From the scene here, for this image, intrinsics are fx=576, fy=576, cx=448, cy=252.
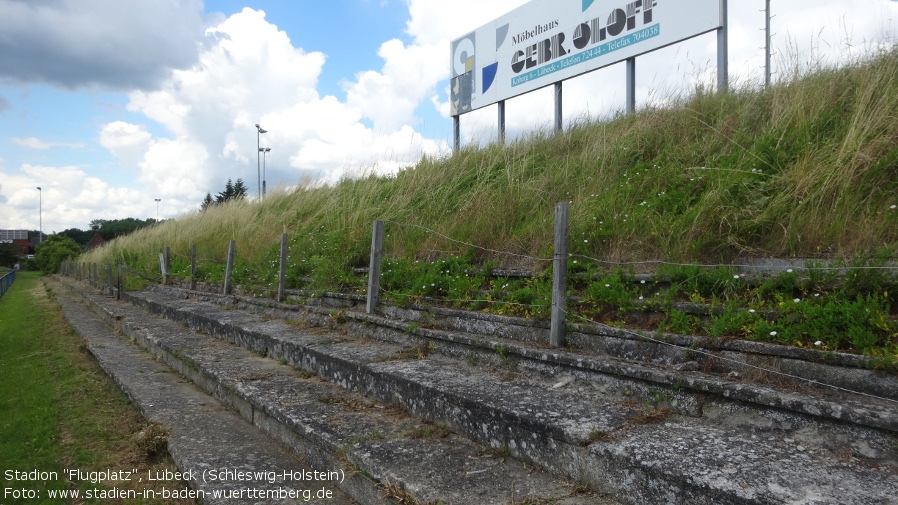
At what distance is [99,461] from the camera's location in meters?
3.75

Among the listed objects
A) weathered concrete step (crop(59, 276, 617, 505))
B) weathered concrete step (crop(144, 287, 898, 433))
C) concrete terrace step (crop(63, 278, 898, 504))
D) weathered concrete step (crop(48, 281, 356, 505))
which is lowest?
weathered concrete step (crop(48, 281, 356, 505))

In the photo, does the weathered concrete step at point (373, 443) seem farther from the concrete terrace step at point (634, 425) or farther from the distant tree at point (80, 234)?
the distant tree at point (80, 234)

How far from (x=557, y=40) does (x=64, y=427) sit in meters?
8.81

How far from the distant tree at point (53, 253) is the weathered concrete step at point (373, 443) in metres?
47.3

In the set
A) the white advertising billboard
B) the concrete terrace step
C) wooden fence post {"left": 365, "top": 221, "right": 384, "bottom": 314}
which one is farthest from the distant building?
the concrete terrace step

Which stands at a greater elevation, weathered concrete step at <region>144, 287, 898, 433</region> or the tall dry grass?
the tall dry grass

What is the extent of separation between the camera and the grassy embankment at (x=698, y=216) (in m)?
3.08

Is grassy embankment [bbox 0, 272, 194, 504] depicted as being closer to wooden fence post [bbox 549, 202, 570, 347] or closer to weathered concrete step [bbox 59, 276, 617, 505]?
weathered concrete step [bbox 59, 276, 617, 505]

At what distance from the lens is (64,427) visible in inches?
179

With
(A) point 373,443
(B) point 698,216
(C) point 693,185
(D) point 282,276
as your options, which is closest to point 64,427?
(A) point 373,443

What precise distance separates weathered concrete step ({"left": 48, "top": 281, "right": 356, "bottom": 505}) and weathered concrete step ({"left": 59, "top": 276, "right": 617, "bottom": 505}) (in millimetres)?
104

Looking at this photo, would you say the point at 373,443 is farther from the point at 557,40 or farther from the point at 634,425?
the point at 557,40

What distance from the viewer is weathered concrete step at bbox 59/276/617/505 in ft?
8.07

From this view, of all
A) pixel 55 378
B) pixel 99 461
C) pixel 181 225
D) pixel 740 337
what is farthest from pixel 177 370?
pixel 181 225
